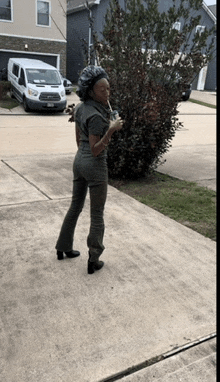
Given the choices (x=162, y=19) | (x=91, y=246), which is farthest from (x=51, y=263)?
(x=162, y=19)

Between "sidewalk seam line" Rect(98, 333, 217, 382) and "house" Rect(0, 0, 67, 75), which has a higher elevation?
"house" Rect(0, 0, 67, 75)

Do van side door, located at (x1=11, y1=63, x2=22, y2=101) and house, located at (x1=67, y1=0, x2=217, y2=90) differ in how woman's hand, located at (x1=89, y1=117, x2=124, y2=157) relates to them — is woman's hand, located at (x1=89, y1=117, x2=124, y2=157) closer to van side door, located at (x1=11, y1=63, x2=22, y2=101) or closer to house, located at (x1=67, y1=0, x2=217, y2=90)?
van side door, located at (x1=11, y1=63, x2=22, y2=101)

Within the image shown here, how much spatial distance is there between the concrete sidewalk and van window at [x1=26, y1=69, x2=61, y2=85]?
41.8 feet

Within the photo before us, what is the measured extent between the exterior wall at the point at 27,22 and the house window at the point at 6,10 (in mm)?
232

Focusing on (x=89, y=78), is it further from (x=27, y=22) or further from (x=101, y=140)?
(x=27, y=22)

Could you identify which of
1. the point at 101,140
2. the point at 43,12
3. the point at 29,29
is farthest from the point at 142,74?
the point at 43,12

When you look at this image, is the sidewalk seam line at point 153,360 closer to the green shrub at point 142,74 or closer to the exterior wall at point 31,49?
the green shrub at point 142,74

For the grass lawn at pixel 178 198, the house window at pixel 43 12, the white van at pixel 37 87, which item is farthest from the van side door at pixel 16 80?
the grass lawn at pixel 178 198

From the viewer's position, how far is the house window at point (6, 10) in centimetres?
2284

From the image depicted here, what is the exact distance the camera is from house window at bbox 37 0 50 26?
2370 cm

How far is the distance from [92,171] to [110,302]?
1.10 meters

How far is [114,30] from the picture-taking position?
20.4 feet

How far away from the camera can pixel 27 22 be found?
2384cm

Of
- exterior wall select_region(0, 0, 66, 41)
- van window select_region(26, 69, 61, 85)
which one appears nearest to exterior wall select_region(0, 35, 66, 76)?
exterior wall select_region(0, 0, 66, 41)
